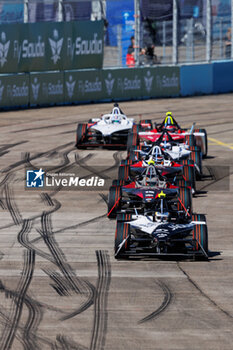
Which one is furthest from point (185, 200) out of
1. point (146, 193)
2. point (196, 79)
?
point (196, 79)

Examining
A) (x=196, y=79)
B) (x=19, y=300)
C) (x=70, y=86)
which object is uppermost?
(x=19, y=300)

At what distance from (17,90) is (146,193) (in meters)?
19.9

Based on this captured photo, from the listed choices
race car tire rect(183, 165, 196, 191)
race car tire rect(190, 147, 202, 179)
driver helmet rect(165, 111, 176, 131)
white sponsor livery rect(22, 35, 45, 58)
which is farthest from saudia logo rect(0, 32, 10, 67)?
race car tire rect(183, 165, 196, 191)

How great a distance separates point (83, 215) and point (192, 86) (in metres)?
26.2

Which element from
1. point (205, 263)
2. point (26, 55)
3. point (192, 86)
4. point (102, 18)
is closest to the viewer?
point (205, 263)

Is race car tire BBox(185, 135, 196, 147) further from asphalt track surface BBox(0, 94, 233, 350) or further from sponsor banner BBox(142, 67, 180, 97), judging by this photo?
sponsor banner BBox(142, 67, 180, 97)

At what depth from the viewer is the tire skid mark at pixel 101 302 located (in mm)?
9398

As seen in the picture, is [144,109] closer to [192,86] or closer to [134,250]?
[192,86]

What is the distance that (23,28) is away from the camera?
115ft

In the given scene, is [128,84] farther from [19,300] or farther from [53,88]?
[19,300]

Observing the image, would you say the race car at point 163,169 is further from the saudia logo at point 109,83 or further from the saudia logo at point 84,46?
the saudia logo at point 109,83

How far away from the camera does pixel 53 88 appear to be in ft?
117

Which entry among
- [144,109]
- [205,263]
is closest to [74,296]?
[205,263]

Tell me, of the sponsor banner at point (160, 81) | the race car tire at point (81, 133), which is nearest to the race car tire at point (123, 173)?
the race car tire at point (81, 133)
